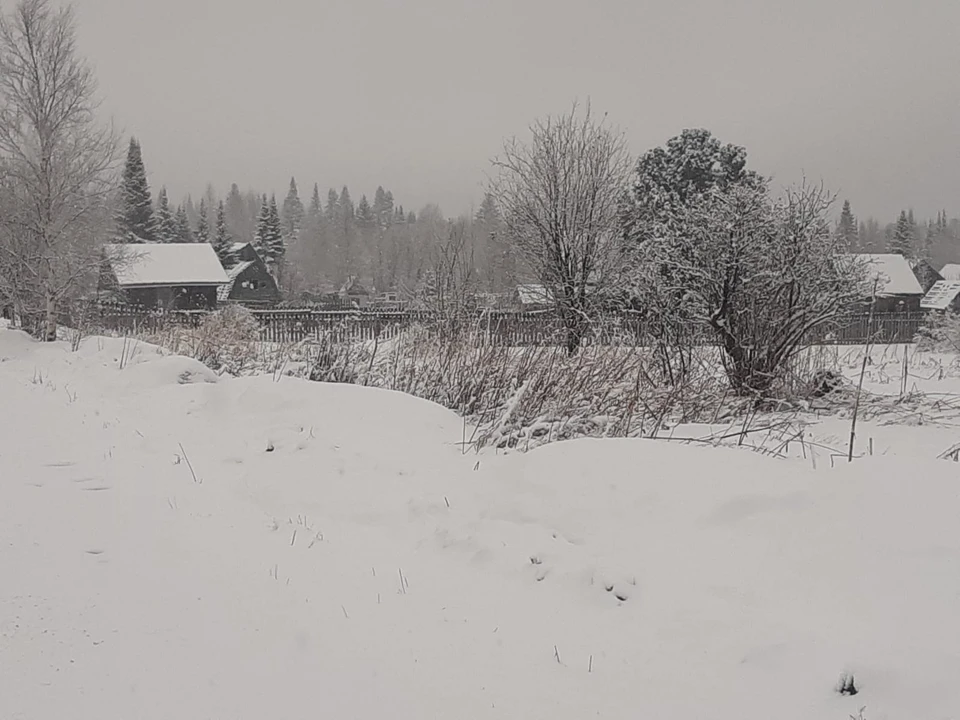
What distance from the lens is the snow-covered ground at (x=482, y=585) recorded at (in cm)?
235

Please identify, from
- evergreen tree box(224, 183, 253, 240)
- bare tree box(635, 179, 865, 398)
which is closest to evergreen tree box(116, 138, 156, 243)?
bare tree box(635, 179, 865, 398)

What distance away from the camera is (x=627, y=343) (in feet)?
24.3

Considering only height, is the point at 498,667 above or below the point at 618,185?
below

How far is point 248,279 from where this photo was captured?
44.0 m

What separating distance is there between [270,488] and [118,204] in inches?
613

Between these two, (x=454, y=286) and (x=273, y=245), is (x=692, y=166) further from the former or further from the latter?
(x=273, y=245)

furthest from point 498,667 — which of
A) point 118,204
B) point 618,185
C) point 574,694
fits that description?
point 118,204

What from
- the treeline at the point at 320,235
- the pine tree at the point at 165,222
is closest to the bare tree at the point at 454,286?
the treeline at the point at 320,235

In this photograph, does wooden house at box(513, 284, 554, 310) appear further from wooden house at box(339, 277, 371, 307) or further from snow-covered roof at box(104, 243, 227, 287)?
wooden house at box(339, 277, 371, 307)

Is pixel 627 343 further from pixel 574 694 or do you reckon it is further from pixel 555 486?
pixel 574 694

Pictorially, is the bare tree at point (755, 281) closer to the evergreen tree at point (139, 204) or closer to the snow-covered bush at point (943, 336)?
the snow-covered bush at point (943, 336)

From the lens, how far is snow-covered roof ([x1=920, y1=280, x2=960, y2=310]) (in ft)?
120

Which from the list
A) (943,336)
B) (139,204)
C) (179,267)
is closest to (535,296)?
(943,336)

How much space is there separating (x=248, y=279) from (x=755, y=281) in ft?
133
